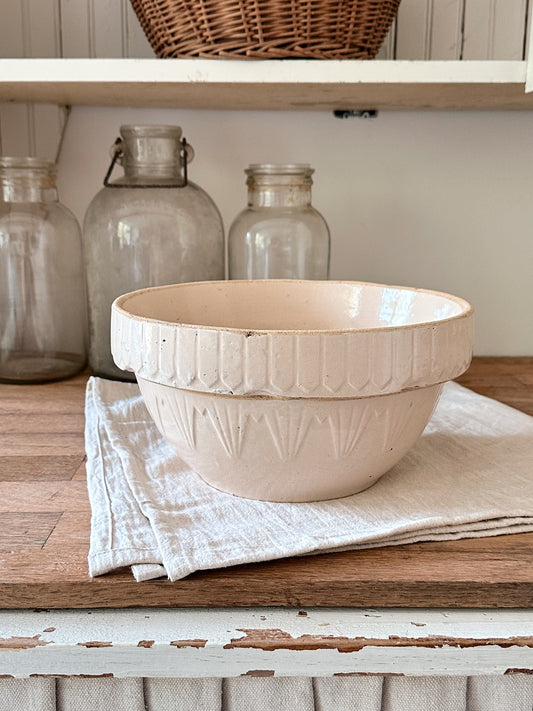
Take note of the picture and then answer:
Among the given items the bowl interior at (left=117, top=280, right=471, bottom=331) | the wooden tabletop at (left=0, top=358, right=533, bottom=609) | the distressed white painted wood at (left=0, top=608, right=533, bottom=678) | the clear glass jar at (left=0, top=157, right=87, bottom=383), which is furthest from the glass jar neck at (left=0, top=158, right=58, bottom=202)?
the distressed white painted wood at (left=0, top=608, right=533, bottom=678)

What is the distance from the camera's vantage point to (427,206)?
3.66ft

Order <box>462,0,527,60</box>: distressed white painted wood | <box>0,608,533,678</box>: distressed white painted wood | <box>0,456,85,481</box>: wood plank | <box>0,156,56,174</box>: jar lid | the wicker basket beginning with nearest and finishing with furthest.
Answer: <box>0,608,533,678</box>: distressed white painted wood, <box>0,456,85,481</box>: wood plank, the wicker basket, <box>0,156,56,174</box>: jar lid, <box>462,0,527,60</box>: distressed white painted wood

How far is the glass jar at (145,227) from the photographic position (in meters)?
0.93

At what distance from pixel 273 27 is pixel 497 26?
0.43 metres

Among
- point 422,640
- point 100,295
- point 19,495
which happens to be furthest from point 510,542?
point 100,295

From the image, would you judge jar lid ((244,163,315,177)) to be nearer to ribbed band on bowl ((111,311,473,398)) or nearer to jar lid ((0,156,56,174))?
jar lid ((0,156,56,174))

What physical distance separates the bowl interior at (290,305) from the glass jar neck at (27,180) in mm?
362

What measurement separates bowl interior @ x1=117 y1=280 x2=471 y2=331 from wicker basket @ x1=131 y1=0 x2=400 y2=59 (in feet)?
0.84

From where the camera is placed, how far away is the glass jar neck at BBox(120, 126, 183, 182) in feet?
3.06

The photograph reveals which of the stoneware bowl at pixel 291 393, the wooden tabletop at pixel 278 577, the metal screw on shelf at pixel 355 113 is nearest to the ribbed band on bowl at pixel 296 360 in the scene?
the stoneware bowl at pixel 291 393

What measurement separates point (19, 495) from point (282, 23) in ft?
1.71

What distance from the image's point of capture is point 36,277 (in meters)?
0.98

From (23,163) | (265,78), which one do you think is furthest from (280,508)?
Answer: (23,163)

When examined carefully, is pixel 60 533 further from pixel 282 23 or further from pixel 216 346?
pixel 282 23
